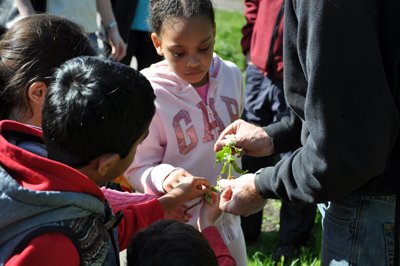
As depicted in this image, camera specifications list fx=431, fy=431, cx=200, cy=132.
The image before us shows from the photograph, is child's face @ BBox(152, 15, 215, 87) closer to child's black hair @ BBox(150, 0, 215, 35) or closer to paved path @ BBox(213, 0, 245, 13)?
child's black hair @ BBox(150, 0, 215, 35)

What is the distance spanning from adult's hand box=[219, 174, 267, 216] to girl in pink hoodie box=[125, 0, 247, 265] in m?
0.33

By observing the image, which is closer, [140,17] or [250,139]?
[250,139]

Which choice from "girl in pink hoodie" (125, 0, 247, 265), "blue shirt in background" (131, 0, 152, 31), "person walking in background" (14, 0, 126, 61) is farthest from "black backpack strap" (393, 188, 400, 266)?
"blue shirt in background" (131, 0, 152, 31)

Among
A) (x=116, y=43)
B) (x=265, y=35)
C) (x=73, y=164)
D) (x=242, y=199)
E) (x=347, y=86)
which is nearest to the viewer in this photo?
(x=347, y=86)

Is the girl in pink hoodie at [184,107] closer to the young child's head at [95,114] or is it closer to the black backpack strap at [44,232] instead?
the young child's head at [95,114]

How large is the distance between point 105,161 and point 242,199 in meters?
0.70

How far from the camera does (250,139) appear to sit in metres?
2.11

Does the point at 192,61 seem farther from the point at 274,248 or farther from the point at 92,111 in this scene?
the point at 274,248

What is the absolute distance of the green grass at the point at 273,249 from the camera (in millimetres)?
3256

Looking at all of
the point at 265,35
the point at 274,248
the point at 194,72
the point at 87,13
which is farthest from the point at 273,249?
the point at 87,13

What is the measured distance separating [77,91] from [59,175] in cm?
26

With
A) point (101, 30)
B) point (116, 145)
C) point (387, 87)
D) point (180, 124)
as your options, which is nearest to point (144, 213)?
point (116, 145)

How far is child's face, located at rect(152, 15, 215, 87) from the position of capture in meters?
2.17

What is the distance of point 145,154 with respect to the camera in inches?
87.0
